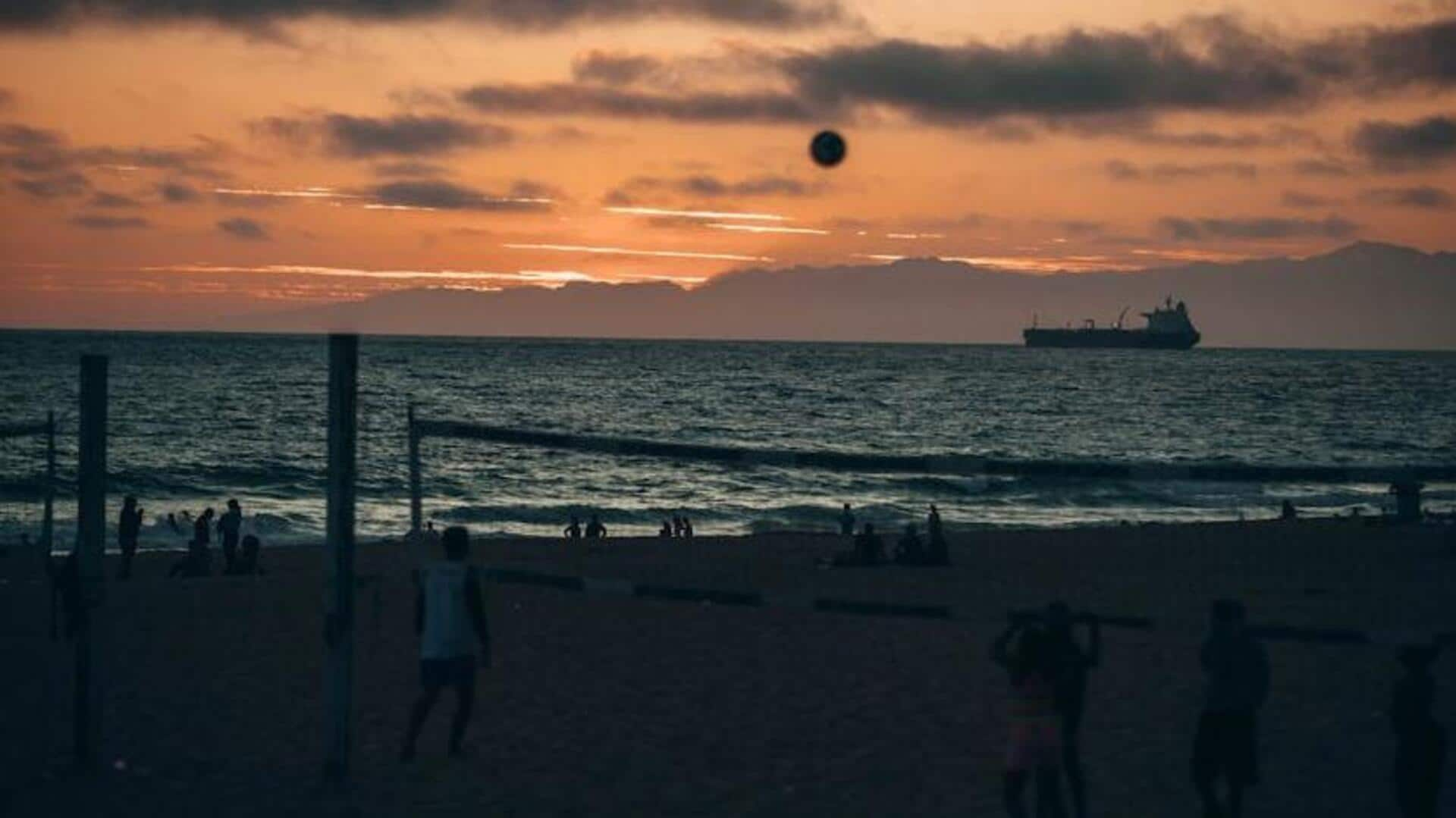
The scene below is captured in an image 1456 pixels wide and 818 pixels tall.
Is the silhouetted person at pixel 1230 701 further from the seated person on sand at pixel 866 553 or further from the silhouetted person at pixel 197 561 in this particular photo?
the silhouetted person at pixel 197 561

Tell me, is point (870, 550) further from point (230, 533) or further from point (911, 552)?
point (230, 533)

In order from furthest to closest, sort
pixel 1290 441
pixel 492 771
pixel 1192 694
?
pixel 1290 441 < pixel 1192 694 < pixel 492 771

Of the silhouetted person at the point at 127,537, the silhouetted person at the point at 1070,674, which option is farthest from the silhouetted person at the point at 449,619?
the silhouetted person at the point at 127,537

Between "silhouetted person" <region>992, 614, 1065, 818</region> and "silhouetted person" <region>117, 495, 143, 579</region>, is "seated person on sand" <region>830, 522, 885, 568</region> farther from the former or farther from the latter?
"silhouetted person" <region>992, 614, 1065, 818</region>

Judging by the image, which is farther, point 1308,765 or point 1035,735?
point 1308,765

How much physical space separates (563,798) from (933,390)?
119m

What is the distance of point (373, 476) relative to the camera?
53.7 m

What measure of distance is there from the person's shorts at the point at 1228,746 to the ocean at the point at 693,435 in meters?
3.40

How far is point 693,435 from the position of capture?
81562 millimetres

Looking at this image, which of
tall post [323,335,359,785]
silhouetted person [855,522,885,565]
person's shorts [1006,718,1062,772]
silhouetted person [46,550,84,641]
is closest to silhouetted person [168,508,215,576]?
silhouetted person [46,550,84,641]

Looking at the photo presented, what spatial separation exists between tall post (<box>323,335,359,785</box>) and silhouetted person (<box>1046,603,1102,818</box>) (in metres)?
4.03

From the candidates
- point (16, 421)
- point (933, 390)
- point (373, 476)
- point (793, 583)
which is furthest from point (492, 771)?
point (933, 390)

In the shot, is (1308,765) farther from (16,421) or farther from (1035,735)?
(16,421)

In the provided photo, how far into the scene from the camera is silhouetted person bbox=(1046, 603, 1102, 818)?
8.87 metres
